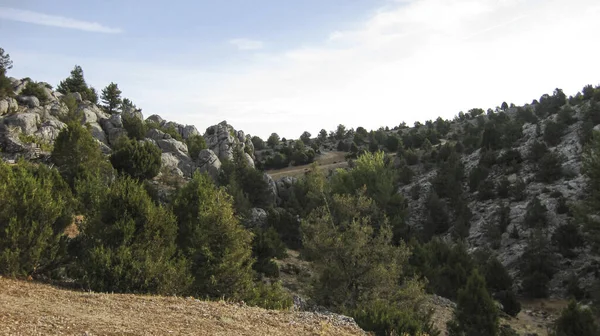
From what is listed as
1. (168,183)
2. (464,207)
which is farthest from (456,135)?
(168,183)

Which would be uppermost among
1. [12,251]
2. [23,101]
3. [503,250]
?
A: [23,101]

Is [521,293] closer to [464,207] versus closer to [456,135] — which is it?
[464,207]

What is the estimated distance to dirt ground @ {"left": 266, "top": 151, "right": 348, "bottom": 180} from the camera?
237 feet

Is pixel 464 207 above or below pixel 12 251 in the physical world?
below

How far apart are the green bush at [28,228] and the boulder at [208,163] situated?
34125 mm

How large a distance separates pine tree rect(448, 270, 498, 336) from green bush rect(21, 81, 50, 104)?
180 ft

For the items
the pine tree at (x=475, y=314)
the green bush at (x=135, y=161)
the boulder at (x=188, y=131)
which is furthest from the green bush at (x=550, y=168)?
the boulder at (x=188, y=131)

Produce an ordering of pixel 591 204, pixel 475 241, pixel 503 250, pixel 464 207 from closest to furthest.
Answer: pixel 591 204 → pixel 503 250 → pixel 475 241 → pixel 464 207

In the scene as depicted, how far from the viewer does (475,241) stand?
129 ft

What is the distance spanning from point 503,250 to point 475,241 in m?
3.26

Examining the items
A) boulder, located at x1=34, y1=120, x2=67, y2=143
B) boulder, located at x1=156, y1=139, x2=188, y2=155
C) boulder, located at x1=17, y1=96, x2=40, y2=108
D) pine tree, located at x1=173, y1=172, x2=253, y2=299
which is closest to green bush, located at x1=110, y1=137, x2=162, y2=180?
boulder, located at x1=34, y1=120, x2=67, y2=143

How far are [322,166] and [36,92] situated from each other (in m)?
47.2

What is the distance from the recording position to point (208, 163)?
51.7m

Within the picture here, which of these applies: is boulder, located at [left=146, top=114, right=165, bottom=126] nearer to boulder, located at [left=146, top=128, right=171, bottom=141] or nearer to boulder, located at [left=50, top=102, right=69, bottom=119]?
boulder, located at [left=146, top=128, right=171, bottom=141]
